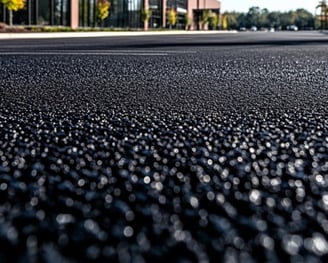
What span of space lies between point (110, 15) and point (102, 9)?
3.97 meters

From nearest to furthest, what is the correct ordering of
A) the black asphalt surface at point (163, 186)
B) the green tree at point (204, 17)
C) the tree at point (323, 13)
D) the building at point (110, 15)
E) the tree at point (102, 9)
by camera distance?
1. the black asphalt surface at point (163, 186)
2. the building at point (110, 15)
3. the tree at point (102, 9)
4. the green tree at point (204, 17)
5. the tree at point (323, 13)

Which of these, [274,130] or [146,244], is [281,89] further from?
[146,244]

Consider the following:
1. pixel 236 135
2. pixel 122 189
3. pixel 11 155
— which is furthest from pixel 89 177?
pixel 236 135

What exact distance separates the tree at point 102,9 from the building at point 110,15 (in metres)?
0.77

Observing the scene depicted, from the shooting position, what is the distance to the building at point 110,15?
32.0 meters

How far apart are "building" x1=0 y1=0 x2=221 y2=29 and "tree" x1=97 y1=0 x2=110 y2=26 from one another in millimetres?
773

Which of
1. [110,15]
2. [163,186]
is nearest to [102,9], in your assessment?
[110,15]

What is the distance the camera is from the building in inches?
1260

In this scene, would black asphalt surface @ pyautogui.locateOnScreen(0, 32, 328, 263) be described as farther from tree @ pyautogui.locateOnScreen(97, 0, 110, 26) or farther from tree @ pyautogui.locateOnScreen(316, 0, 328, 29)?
tree @ pyautogui.locateOnScreen(316, 0, 328, 29)

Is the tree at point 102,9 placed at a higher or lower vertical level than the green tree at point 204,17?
lower

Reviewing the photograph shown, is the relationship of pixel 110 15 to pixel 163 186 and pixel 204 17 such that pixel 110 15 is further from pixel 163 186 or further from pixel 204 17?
pixel 163 186

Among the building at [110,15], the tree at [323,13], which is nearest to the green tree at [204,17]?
the building at [110,15]

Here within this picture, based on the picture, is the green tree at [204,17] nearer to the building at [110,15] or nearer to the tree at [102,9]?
the building at [110,15]

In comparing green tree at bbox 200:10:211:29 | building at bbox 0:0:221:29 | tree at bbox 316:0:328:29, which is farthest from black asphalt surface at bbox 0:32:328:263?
tree at bbox 316:0:328:29
